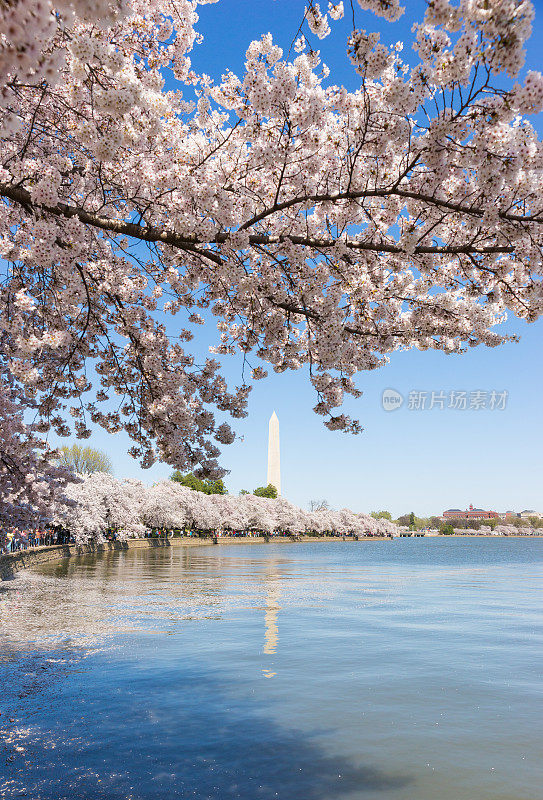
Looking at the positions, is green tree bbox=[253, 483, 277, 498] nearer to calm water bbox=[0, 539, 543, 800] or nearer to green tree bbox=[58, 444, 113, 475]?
green tree bbox=[58, 444, 113, 475]

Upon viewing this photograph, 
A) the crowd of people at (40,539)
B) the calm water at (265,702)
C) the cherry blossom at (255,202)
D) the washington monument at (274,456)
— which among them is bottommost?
the calm water at (265,702)

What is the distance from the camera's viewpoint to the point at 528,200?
570 cm

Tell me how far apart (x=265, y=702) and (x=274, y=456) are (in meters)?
96.1

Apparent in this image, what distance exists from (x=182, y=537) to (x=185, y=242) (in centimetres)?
8225

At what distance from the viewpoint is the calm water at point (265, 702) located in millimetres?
7938

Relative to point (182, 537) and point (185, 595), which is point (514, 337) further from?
point (182, 537)

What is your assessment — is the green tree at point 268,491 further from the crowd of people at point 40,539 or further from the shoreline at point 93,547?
the crowd of people at point 40,539

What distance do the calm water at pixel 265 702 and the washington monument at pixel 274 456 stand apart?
8044 centimetres

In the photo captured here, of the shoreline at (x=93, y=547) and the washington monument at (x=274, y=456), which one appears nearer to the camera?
the shoreline at (x=93, y=547)

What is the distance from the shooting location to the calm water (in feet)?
26.0

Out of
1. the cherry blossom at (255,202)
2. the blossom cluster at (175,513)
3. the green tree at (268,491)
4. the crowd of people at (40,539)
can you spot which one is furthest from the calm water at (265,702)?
the green tree at (268,491)

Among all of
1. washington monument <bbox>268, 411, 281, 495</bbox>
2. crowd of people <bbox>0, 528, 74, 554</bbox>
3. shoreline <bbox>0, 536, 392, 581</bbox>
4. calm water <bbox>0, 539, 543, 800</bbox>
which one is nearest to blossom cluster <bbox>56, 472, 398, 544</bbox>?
crowd of people <bbox>0, 528, 74, 554</bbox>

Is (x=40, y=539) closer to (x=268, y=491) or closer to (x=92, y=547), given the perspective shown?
(x=92, y=547)

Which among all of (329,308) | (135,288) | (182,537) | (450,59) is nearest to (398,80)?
(450,59)
